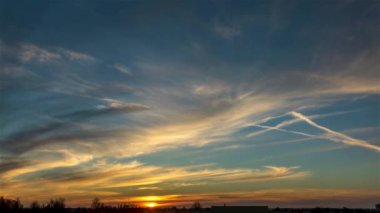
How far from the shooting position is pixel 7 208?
180 metres


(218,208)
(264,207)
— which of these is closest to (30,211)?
(218,208)

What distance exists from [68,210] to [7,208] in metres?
25.0

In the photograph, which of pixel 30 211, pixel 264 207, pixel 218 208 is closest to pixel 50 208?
pixel 30 211

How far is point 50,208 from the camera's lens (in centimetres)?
18712

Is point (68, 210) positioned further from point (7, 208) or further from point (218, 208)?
point (218, 208)

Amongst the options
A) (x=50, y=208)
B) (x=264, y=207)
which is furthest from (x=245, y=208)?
(x=50, y=208)

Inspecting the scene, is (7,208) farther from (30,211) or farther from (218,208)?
(218,208)

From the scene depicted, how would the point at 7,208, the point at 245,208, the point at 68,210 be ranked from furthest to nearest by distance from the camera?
the point at 68,210
the point at 7,208
the point at 245,208

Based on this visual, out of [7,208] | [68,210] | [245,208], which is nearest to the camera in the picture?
[245,208]

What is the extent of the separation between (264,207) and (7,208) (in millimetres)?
88578

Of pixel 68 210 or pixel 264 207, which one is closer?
pixel 264 207

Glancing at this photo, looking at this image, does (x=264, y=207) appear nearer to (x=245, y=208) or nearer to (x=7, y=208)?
(x=245, y=208)

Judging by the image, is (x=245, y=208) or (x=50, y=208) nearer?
(x=245, y=208)

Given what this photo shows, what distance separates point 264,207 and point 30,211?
83559mm
